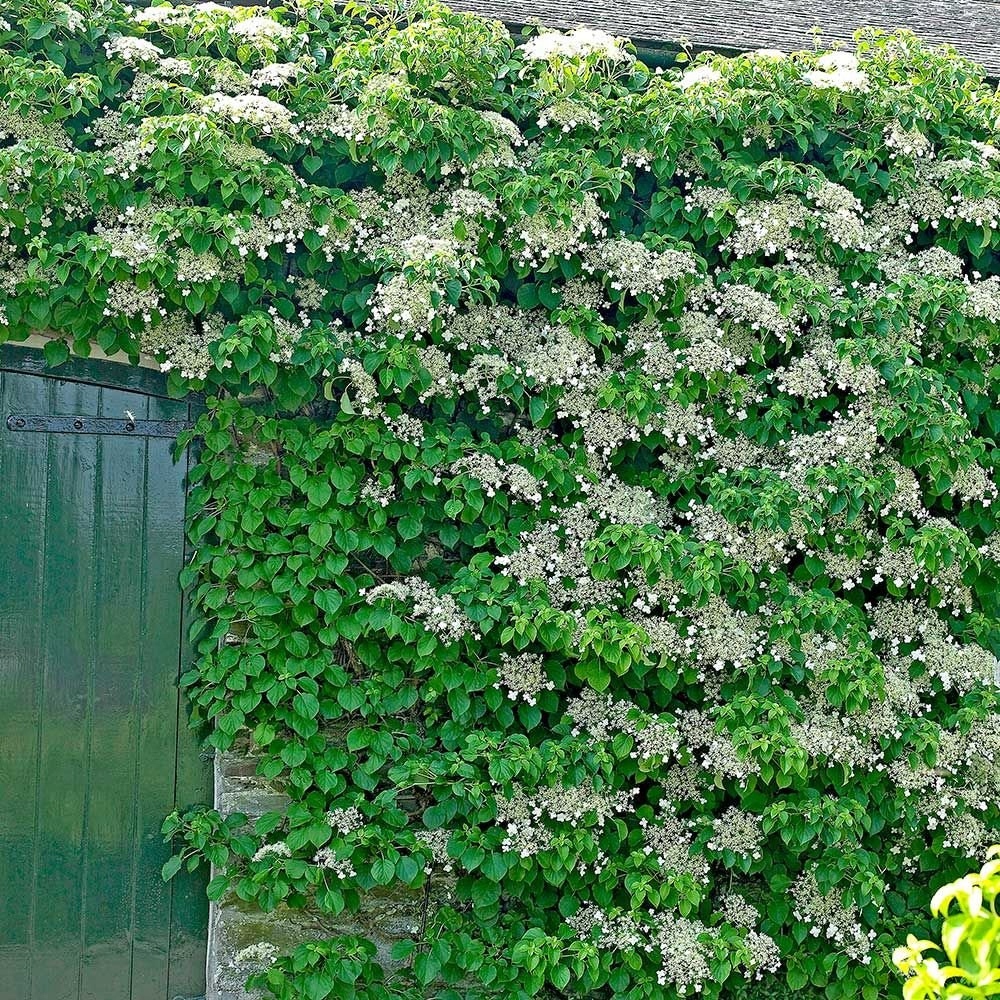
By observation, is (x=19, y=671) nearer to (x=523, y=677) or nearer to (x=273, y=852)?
(x=273, y=852)

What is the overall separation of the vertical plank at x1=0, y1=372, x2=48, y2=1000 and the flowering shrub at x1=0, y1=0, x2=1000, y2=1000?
1.22ft

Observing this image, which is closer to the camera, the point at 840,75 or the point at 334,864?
the point at 334,864

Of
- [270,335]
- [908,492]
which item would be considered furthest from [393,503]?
[908,492]

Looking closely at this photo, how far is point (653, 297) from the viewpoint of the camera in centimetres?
403

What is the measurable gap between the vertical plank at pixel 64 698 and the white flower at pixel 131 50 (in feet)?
3.66

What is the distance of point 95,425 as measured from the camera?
3.90 meters

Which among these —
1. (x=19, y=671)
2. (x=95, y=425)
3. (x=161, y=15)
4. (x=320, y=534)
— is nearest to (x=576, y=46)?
(x=161, y=15)

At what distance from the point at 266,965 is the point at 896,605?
2549 mm

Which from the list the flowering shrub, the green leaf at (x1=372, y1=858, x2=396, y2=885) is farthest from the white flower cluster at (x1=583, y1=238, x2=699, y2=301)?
the green leaf at (x1=372, y1=858, x2=396, y2=885)

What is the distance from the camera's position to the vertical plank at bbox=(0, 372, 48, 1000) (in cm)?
367

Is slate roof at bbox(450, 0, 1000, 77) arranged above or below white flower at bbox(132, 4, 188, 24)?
above

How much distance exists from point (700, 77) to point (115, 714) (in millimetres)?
3064

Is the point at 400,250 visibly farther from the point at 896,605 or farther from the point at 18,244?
the point at 896,605

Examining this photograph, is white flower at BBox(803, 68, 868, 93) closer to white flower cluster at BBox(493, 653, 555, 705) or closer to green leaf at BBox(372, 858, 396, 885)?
white flower cluster at BBox(493, 653, 555, 705)
